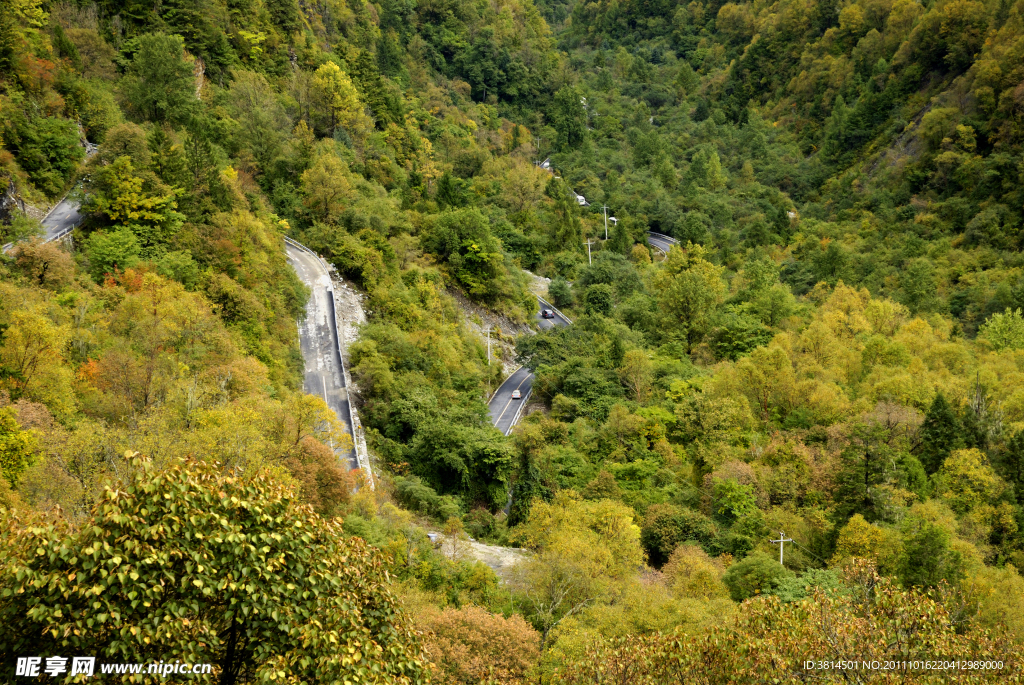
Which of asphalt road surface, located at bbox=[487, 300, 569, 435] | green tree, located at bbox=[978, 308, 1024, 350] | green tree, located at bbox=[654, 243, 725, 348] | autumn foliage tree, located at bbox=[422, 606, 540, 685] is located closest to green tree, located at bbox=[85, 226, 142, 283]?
autumn foliage tree, located at bbox=[422, 606, 540, 685]

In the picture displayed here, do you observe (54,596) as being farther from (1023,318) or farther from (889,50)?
(889,50)

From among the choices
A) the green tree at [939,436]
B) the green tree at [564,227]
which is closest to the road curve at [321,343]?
the green tree at [939,436]

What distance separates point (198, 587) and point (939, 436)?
4136 cm

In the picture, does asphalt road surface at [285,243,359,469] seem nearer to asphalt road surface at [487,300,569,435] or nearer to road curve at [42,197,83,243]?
asphalt road surface at [487,300,569,435]

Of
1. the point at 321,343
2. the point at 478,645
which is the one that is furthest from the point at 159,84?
the point at 478,645

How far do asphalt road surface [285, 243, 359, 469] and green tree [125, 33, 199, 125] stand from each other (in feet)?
38.3

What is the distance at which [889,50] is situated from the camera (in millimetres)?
106438

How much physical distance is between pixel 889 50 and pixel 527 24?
56.2 meters

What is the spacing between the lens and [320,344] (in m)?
48.2

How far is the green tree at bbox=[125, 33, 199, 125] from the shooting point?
49219 millimetres

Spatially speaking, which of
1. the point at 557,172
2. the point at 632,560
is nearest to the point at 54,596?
the point at 632,560

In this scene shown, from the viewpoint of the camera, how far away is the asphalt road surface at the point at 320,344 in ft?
144

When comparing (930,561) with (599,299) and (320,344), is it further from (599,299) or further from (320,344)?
(599,299)

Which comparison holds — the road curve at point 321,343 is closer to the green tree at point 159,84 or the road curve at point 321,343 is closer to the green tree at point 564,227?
the green tree at point 159,84
